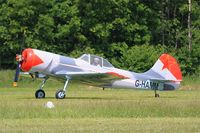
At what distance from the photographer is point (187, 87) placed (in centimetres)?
4394

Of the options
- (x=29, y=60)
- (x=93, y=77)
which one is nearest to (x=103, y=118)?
(x=29, y=60)

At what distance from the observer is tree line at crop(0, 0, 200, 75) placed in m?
52.4

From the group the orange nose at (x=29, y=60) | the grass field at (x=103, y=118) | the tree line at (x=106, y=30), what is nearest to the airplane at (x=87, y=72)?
the orange nose at (x=29, y=60)

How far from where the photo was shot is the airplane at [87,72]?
27.8 meters

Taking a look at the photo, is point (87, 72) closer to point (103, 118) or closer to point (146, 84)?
point (146, 84)

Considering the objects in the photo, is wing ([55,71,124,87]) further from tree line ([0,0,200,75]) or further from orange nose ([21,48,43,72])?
tree line ([0,0,200,75])

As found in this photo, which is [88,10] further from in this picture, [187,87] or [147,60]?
[187,87]

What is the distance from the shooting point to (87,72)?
2861 cm

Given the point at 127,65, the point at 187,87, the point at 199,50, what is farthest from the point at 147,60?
the point at 187,87

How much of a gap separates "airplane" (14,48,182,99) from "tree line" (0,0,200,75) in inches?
807

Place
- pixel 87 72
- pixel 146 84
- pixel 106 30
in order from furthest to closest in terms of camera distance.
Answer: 1. pixel 106 30
2. pixel 146 84
3. pixel 87 72

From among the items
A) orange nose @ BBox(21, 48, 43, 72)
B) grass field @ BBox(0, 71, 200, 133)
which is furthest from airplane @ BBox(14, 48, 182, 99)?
grass field @ BBox(0, 71, 200, 133)

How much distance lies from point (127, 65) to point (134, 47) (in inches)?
87.6

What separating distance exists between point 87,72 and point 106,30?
26.0 meters
